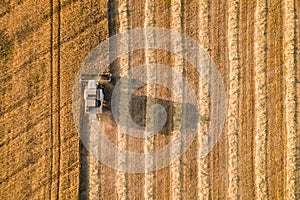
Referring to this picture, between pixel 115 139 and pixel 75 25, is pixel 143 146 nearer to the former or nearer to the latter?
pixel 115 139

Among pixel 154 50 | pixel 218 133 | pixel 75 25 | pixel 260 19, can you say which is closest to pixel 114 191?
pixel 218 133

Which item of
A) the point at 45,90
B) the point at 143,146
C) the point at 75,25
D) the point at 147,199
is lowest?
the point at 147,199

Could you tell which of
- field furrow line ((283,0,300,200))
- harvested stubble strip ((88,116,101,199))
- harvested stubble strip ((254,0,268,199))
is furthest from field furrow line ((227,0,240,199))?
harvested stubble strip ((88,116,101,199))

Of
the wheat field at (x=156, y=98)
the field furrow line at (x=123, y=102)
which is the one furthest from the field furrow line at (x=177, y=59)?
the field furrow line at (x=123, y=102)

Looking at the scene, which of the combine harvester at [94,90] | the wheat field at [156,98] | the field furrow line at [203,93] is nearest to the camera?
the combine harvester at [94,90]

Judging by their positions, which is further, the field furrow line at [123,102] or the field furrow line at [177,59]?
the field furrow line at [177,59]

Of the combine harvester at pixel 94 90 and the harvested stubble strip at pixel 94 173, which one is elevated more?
the combine harvester at pixel 94 90

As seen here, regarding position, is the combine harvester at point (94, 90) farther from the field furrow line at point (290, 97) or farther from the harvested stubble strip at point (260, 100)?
the field furrow line at point (290, 97)

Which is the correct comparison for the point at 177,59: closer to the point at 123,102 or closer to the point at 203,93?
the point at 203,93
